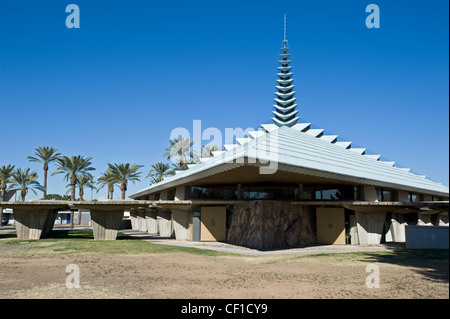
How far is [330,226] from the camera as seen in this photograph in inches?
1249

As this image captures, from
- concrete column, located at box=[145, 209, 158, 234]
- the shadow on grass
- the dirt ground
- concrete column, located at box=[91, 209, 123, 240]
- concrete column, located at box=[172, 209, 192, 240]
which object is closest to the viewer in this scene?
the shadow on grass

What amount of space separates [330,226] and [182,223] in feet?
51.3

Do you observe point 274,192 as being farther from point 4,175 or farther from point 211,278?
point 4,175

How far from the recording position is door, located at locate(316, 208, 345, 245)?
103ft

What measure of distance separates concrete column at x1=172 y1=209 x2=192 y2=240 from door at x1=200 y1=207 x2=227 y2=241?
216 cm

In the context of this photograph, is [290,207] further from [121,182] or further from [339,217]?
[121,182]

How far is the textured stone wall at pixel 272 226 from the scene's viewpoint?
91.6 ft

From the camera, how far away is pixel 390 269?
14.2 meters

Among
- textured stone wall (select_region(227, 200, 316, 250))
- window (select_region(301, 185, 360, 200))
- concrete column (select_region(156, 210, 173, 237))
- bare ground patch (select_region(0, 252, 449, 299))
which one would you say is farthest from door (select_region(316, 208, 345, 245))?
concrete column (select_region(156, 210, 173, 237))

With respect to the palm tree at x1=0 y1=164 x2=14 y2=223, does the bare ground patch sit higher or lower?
lower

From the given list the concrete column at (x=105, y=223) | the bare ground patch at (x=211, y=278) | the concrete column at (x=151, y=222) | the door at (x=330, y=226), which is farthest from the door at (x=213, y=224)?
the concrete column at (x=151, y=222)

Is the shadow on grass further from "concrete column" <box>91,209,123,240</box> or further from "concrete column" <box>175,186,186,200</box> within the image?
"concrete column" <box>91,209,123,240</box>

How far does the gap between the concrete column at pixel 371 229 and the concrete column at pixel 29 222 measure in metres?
30.4
